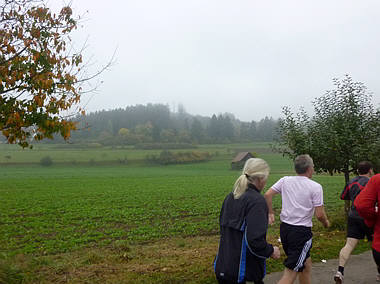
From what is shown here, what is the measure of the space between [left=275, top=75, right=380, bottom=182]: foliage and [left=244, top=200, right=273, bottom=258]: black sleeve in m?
6.55

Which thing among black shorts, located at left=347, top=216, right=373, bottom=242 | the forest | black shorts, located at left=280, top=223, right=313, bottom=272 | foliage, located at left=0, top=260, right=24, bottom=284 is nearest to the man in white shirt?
black shorts, located at left=280, top=223, right=313, bottom=272

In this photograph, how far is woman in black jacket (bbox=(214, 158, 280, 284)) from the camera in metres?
2.76

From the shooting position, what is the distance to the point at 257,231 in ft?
8.98

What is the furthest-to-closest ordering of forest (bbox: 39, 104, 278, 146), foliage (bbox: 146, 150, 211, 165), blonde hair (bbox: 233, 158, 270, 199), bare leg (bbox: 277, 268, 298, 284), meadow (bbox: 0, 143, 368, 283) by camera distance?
1. forest (bbox: 39, 104, 278, 146)
2. foliage (bbox: 146, 150, 211, 165)
3. meadow (bbox: 0, 143, 368, 283)
4. bare leg (bbox: 277, 268, 298, 284)
5. blonde hair (bbox: 233, 158, 270, 199)

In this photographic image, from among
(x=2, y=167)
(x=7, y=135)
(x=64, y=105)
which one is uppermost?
(x=64, y=105)

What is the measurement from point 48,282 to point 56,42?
4076 millimetres

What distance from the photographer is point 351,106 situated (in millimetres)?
8961

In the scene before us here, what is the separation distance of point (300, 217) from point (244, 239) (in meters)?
1.35

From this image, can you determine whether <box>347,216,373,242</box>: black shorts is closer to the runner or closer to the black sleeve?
the runner

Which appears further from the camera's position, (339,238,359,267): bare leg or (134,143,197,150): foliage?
(134,143,197,150): foliage

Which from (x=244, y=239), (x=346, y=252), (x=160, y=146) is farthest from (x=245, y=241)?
(x=160, y=146)

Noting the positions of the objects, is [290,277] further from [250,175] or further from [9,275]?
[9,275]

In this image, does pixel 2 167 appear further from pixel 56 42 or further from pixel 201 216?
pixel 56 42

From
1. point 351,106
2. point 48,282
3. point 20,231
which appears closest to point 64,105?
point 48,282
